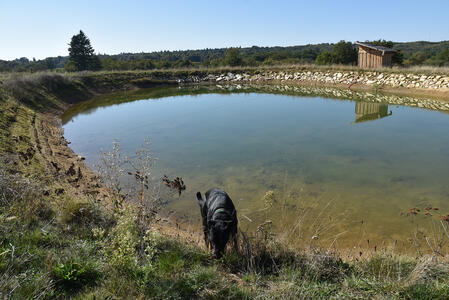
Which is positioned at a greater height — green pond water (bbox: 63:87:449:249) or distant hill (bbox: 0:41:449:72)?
distant hill (bbox: 0:41:449:72)

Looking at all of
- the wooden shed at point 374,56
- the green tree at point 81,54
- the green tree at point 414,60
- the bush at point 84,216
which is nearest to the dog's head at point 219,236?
the bush at point 84,216

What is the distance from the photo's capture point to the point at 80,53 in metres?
67.2

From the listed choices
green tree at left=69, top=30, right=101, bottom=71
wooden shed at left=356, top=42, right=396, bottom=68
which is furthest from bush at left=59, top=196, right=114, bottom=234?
green tree at left=69, top=30, right=101, bottom=71

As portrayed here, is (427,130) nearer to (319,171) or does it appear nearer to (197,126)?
(319,171)

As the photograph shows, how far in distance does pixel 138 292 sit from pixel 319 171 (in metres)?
7.64

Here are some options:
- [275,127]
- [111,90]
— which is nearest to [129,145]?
[275,127]

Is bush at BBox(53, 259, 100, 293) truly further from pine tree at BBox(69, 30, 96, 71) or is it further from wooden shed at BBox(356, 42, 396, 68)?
pine tree at BBox(69, 30, 96, 71)

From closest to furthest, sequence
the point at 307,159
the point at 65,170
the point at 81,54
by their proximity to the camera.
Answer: the point at 65,170, the point at 307,159, the point at 81,54

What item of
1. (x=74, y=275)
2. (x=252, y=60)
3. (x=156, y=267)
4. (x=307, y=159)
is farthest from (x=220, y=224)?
(x=252, y=60)

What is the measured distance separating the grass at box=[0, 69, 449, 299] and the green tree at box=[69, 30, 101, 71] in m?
70.8

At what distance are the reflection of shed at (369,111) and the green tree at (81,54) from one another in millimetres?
62821

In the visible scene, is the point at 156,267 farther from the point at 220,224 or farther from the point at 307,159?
the point at 307,159

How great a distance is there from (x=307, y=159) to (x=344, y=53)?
39836 mm

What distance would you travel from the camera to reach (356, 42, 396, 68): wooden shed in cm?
3142
